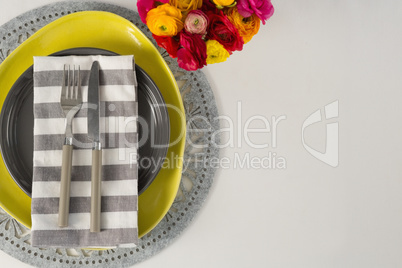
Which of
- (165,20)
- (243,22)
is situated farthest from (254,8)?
(165,20)

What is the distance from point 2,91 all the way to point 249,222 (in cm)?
56

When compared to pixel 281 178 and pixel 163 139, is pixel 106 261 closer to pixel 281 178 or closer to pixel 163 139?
pixel 163 139

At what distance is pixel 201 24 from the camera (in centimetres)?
68

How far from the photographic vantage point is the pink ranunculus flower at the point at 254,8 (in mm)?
681

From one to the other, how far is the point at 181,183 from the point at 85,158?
0.21 metres

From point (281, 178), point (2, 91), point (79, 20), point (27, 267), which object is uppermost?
point (79, 20)

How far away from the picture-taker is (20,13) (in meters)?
0.86

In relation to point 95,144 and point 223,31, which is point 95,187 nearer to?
point 95,144

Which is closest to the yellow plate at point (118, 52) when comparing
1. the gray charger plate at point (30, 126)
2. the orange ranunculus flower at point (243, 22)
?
the gray charger plate at point (30, 126)

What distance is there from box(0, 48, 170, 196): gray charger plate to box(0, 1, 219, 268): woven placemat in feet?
0.38

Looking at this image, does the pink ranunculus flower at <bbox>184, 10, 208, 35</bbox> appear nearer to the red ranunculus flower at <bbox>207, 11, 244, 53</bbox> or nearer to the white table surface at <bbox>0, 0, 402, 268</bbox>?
the red ranunculus flower at <bbox>207, 11, 244, 53</bbox>

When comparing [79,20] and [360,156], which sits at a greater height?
[79,20]

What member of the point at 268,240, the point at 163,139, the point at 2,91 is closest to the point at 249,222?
the point at 268,240

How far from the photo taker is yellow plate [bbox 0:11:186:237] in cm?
78
